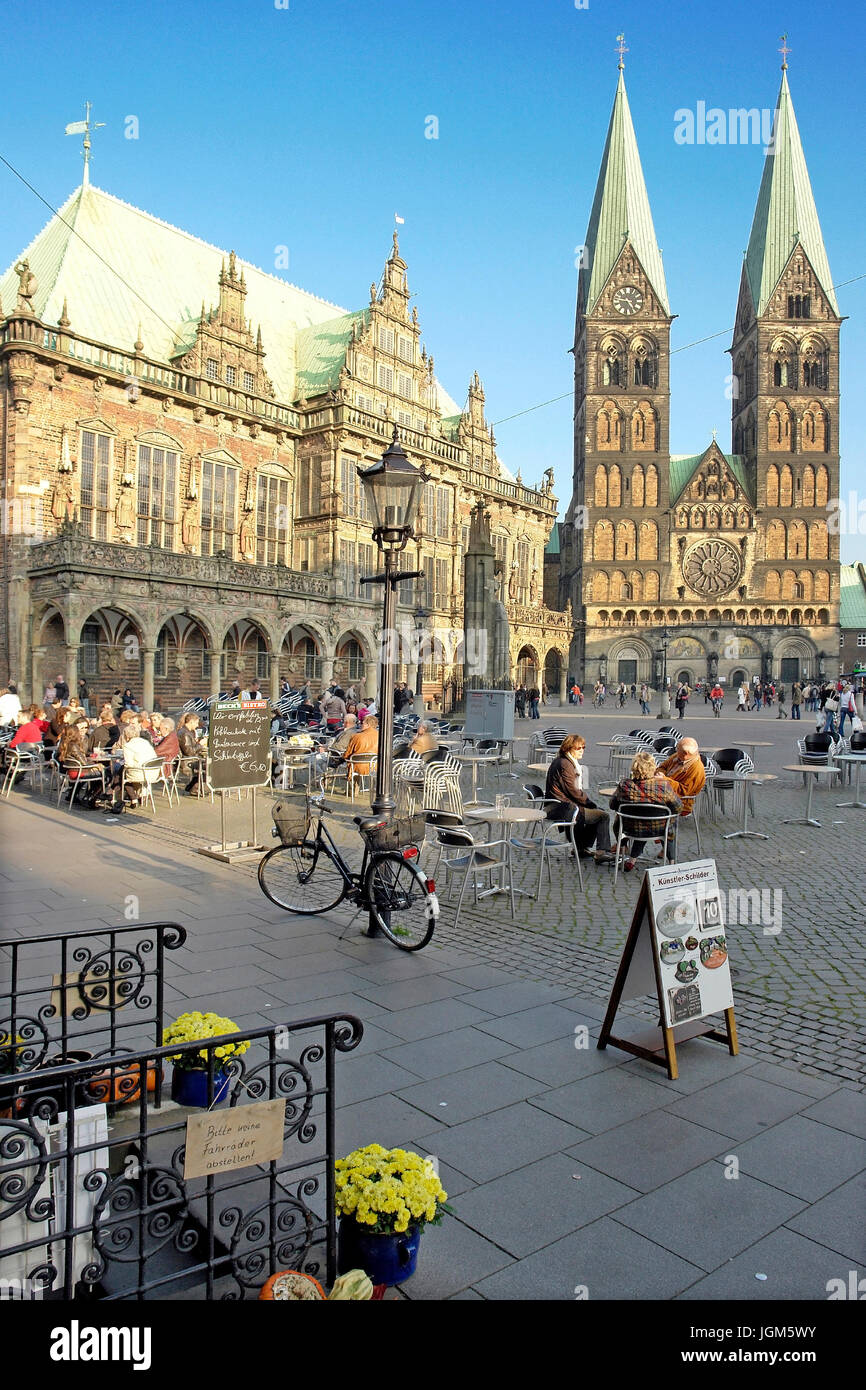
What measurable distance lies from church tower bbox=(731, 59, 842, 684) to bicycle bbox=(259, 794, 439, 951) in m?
74.5

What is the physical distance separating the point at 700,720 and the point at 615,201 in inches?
2341

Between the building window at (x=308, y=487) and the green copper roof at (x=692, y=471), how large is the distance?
→ 48.9m

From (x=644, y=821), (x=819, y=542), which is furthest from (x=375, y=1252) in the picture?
(x=819, y=542)

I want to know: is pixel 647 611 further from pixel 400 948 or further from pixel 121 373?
pixel 400 948

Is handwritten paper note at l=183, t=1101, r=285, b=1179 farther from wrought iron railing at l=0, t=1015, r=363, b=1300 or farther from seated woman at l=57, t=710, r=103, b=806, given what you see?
seated woman at l=57, t=710, r=103, b=806

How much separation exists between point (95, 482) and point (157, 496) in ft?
8.96

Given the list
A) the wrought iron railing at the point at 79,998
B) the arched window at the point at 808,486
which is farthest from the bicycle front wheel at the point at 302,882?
the arched window at the point at 808,486

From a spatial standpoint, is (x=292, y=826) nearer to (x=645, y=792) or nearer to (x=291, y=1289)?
(x=645, y=792)

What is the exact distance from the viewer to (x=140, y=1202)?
93.2 inches

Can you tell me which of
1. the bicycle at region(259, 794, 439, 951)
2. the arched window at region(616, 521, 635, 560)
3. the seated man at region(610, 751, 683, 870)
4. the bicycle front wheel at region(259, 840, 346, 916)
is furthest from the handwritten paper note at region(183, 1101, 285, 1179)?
the arched window at region(616, 521, 635, 560)

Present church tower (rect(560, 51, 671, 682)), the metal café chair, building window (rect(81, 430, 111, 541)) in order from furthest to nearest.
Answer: church tower (rect(560, 51, 671, 682)), building window (rect(81, 430, 111, 541)), the metal café chair

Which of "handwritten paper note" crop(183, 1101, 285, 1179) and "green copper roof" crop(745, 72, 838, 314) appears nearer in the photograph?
"handwritten paper note" crop(183, 1101, 285, 1179)

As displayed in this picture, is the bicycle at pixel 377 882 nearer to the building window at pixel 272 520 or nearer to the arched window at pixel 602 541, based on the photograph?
the building window at pixel 272 520

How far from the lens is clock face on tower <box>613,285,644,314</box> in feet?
252
